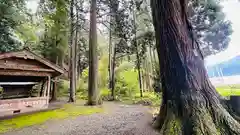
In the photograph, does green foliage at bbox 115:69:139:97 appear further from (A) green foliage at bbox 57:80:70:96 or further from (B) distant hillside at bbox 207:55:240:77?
(B) distant hillside at bbox 207:55:240:77

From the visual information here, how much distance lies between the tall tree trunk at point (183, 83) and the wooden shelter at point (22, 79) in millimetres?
6744

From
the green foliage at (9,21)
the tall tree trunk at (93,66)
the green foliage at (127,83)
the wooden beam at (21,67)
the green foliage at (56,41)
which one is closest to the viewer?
the wooden beam at (21,67)

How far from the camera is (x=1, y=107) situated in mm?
7746

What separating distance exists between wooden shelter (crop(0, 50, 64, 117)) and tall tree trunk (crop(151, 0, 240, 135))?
6744mm

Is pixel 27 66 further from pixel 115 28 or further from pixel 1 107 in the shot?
pixel 115 28

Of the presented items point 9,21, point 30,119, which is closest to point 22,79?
point 9,21

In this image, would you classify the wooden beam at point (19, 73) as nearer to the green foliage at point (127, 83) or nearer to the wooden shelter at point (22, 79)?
the wooden shelter at point (22, 79)

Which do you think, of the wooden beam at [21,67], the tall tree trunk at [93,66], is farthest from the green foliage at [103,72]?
the wooden beam at [21,67]

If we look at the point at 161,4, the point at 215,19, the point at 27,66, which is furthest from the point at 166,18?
the point at 215,19

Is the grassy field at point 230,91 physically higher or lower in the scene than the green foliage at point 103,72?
lower

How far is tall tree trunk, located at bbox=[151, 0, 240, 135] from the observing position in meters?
3.18

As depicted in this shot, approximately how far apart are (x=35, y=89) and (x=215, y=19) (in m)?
13.0

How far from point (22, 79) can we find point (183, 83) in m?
9.81

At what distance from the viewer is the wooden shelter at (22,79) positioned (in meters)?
7.83
